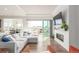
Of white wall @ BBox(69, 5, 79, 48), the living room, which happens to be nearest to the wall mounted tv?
the living room

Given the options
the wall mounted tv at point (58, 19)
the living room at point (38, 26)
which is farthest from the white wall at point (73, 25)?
the wall mounted tv at point (58, 19)

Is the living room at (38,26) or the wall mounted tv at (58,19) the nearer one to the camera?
the living room at (38,26)

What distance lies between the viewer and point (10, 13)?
4781 mm

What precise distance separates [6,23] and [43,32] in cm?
140

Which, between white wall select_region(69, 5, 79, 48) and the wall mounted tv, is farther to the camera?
the wall mounted tv

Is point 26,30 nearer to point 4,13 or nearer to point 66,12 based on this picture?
point 4,13

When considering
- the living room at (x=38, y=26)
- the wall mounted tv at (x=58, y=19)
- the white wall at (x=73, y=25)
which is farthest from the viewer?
the wall mounted tv at (x=58, y=19)

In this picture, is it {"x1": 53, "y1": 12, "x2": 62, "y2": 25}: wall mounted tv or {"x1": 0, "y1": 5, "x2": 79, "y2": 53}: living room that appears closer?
{"x1": 0, "y1": 5, "x2": 79, "y2": 53}: living room

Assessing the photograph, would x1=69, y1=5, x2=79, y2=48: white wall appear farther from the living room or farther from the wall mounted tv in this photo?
the wall mounted tv

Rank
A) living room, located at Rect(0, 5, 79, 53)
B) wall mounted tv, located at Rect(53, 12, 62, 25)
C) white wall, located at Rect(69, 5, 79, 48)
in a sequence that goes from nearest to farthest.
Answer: white wall, located at Rect(69, 5, 79, 48) → living room, located at Rect(0, 5, 79, 53) → wall mounted tv, located at Rect(53, 12, 62, 25)

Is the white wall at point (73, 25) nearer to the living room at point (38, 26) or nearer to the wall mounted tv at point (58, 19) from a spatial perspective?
the living room at point (38, 26)

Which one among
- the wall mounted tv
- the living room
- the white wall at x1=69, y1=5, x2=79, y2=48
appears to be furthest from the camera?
the wall mounted tv

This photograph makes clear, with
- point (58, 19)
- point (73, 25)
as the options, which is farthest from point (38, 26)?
point (73, 25)
